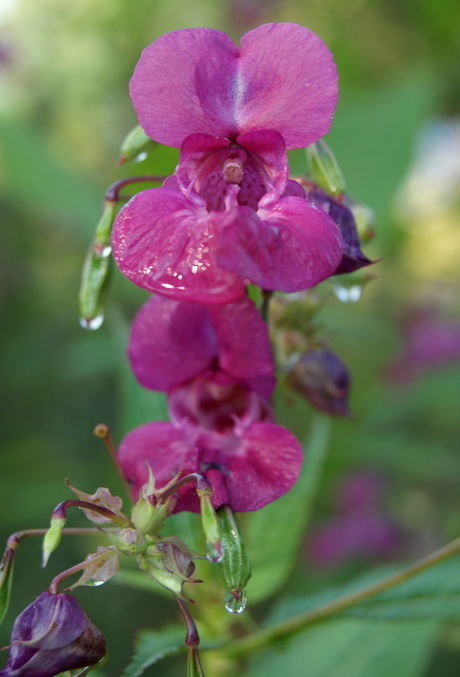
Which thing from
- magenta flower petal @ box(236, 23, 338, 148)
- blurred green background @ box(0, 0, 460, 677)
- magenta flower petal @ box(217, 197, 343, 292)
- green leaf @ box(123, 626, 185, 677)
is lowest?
blurred green background @ box(0, 0, 460, 677)

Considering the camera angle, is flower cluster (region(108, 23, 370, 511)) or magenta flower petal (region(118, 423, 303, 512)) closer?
flower cluster (region(108, 23, 370, 511))

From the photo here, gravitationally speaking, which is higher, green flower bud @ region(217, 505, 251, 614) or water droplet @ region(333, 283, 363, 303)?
water droplet @ region(333, 283, 363, 303)

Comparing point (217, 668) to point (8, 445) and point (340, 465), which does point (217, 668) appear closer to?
point (340, 465)

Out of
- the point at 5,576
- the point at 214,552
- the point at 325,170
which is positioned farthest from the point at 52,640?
the point at 325,170

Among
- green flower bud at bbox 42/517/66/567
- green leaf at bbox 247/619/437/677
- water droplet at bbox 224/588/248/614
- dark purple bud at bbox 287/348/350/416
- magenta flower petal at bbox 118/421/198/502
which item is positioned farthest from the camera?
green leaf at bbox 247/619/437/677

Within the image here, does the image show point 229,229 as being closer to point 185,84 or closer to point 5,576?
point 185,84

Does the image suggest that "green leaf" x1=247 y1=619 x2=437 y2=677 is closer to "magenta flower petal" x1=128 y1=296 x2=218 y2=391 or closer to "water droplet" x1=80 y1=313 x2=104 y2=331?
"magenta flower petal" x1=128 y1=296 x2=218 y2=391

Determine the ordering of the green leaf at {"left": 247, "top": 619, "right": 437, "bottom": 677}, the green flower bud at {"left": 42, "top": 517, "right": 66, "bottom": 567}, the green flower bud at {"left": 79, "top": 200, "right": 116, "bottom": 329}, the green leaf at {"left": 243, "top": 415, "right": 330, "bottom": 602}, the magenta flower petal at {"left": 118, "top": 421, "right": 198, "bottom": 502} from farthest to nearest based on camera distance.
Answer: the green leaf at {"left": 247, "top": 619, "right": 437, "bottom": 677}
the green leaf at {"left": 243, "top": 415, "right": 330, "bottom": 602}
the green flower bud at {"left": 79, "top": 200, "right": 116, "bottom": 329}
the magenta flower petal at {"left": 118, "top": 421, "right": 198, "bottom": 502}
the green flower bud at {"left": 42, "top": 517, "right": 66, "bottom": 567}

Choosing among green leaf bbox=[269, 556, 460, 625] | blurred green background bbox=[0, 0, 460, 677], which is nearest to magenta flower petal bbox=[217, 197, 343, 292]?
green leaf bbox=[269, 556, 460, 625]
